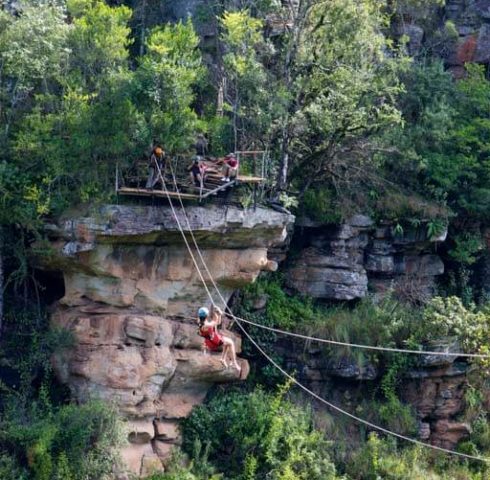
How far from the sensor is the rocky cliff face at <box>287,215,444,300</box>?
2389 cm

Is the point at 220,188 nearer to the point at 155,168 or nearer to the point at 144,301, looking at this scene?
the point at 155,168

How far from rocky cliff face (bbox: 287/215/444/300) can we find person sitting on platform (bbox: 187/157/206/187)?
4893mm

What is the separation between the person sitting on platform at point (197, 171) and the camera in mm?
19797

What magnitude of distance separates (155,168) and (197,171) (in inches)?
32.3

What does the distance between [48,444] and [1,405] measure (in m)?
1.97

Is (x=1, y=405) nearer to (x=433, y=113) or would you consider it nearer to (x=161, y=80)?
(x=161, y=80)

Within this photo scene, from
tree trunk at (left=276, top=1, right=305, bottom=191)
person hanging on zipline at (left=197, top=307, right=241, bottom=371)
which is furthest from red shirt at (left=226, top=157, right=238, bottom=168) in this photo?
person hanging on zipline at (left=197, top=307, right=241, bottom=371)

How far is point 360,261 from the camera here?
79.6 feet

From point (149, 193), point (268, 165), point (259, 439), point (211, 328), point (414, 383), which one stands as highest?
point (268, 165)

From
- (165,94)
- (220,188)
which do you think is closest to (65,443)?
(220,188)

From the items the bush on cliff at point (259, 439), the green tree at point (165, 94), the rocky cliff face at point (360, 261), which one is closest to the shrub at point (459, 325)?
the rocky cliff face at point (360, 261)

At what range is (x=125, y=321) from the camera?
20.4 m

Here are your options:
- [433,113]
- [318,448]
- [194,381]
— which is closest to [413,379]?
[318,448]

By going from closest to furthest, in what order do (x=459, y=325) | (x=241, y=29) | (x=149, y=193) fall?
(x=149, y=193) < (x=241, y=29) < (x=459, y=325)
